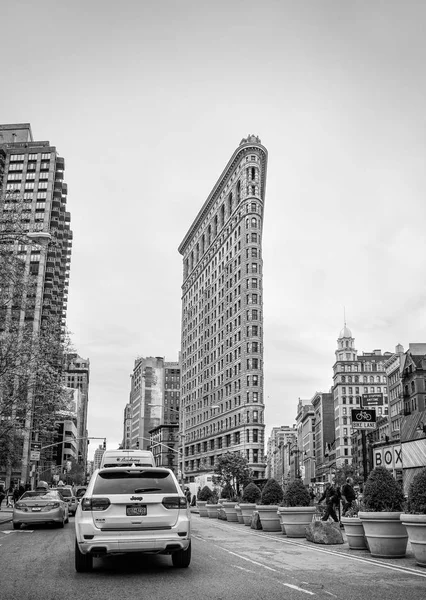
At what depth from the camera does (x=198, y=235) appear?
135 meters

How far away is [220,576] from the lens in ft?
31.9

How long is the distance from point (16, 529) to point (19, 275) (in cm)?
943

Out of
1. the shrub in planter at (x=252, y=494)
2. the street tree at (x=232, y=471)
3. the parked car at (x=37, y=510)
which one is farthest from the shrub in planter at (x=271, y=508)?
the street tree at (x=232, y=471)

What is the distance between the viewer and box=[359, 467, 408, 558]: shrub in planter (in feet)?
40.6

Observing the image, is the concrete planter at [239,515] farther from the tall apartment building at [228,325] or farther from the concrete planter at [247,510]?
the tall apartment building at [228,325]

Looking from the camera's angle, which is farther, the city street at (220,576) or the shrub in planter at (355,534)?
the shrub in planter at (355,534)

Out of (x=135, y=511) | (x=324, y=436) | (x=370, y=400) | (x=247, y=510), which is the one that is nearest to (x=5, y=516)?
(x=247, y=510)

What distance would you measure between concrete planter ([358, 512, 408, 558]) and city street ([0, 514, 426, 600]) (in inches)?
12.1

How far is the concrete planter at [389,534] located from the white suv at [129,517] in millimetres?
4556

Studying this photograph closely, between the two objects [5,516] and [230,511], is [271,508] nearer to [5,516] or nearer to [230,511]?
[230,511]

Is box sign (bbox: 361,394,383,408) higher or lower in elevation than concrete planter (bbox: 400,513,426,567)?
higher

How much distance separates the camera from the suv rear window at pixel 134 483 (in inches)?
391

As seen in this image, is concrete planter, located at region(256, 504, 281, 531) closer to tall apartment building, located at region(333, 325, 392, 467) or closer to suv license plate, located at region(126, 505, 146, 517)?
suv license plate, located at region(126, 505, 146, 517)

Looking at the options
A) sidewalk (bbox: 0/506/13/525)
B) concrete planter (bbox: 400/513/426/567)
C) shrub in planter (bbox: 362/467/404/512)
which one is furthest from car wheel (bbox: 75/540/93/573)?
sidewalk (bbox: 0/506/13/525)
